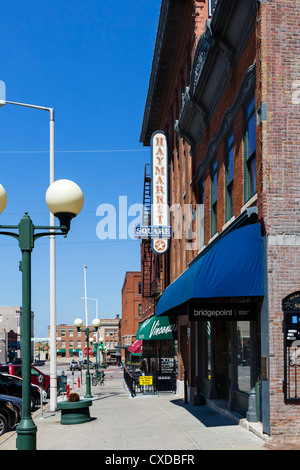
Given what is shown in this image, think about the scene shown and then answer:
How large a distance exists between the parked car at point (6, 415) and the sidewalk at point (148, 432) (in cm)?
37

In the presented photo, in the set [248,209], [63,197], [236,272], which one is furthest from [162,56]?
[63,197]

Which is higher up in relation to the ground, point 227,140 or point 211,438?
point 227,140

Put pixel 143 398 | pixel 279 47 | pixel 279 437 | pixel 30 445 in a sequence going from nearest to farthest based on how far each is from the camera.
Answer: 1. pixel 30 445
2. pixel 279 437
3. pixel 279 47
4. pixel 143 398

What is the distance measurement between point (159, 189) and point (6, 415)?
662 inches

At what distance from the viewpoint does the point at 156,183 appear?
102 feet

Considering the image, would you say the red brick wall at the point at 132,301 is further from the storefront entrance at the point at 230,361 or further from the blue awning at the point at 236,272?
the blue awning at the point at 236,272

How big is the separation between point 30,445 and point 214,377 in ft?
39.8

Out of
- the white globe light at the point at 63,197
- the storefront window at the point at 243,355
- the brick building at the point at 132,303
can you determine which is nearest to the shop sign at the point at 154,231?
the storefront window at the point at 243,355

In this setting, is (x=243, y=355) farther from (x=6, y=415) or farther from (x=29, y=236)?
(x=29, y=236)

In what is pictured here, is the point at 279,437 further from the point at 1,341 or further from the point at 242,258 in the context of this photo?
the point at 1,341

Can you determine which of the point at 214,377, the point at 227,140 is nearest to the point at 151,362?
the point at 214,377

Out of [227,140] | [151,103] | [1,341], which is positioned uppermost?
[151,103]

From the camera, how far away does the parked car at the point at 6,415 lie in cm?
1644

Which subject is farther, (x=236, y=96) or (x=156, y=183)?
(x=156, y=183)
